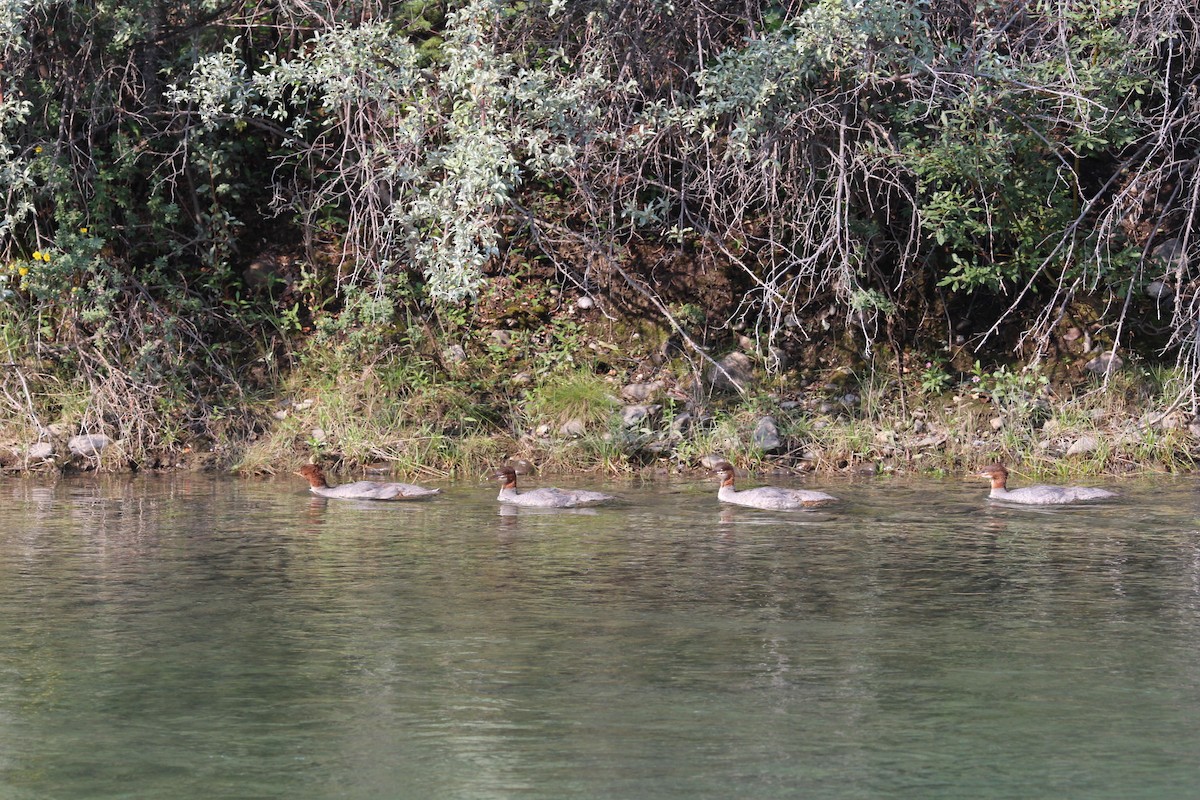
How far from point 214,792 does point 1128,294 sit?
1130 cm

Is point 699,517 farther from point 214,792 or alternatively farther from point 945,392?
point 214,792

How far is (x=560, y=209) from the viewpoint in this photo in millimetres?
17906

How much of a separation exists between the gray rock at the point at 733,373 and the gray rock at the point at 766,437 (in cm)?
83

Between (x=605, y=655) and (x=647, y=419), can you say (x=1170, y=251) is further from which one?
(x=605, y=655)

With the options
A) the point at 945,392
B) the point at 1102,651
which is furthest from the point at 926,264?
the point at 1102,651

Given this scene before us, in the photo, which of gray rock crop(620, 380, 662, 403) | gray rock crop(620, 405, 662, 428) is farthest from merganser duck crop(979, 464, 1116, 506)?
gray rock crop(620, 380, 662, 403)

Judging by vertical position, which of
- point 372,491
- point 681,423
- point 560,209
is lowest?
point 372,491

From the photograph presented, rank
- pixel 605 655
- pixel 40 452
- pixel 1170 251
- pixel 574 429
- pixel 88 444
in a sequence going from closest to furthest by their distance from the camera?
pixel 605 655 → pixel 40 452 → pixel 88 444 → pixel 574 429 → pixel 1170 251

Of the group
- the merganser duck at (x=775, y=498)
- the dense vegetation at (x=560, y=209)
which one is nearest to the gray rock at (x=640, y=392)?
the dense vegetation at (x=560, y=209)

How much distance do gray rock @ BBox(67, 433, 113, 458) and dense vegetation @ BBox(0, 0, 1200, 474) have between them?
7.1 inches

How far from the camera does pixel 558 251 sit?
Result: 17.0 m

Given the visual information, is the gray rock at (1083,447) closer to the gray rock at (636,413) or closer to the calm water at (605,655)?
the calm water at (605,655)

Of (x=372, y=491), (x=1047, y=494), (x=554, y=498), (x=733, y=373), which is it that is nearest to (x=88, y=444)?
(x=372, y=491)

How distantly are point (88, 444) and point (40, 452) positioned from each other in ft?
1.40
